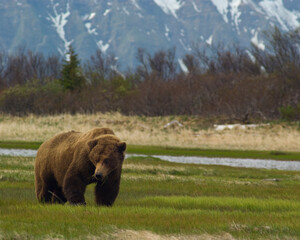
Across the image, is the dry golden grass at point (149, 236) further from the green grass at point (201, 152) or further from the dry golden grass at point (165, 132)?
the dry golden grass at point (165, 132)

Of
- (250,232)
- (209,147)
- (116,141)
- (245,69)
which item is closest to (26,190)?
(116,141)

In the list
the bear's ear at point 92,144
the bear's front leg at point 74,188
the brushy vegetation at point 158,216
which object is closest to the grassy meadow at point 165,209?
the brushy vegetation at point 158,216

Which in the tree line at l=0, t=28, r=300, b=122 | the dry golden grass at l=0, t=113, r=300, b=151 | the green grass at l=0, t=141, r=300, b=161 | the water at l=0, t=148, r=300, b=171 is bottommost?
the water at l=0, t=148, r=300, b=171

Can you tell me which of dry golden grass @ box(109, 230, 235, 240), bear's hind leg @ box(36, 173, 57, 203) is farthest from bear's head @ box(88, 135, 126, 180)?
dry golden grass @ box(109, 230, 235, 240)

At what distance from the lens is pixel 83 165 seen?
959cm

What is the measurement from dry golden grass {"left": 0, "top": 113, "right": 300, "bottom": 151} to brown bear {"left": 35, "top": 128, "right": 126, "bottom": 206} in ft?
95.1

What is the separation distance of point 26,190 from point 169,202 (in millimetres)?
3977

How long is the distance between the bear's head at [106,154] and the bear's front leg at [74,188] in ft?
1.59

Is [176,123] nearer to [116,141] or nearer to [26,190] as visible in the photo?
[26,190]

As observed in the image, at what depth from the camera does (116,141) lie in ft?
31.5

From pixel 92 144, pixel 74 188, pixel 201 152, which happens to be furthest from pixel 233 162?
pixel 92 144

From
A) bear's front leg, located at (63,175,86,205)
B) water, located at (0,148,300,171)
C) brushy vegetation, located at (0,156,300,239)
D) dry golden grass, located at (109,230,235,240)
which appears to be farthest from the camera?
water, located at (0,148,300,171)

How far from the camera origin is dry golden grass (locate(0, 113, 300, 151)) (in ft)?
131

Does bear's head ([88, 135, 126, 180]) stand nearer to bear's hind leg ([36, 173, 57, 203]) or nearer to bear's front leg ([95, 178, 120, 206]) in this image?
bear's front leg ([95, 178, 120, 206])
